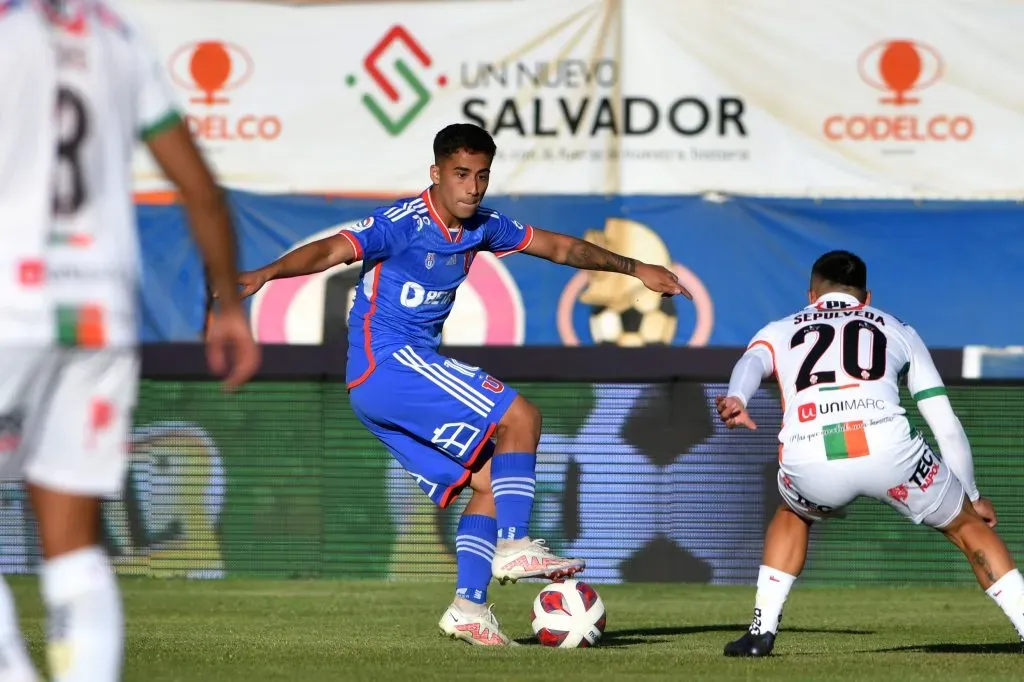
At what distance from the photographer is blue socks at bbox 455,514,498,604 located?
8.16 meters

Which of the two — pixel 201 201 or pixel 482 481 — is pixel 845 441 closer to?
pixel 482 481

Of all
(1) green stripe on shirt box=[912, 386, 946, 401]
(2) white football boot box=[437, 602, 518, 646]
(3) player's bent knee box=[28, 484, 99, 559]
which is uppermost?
(1) green stripe on shirt box=[912, 386, 946, 401]

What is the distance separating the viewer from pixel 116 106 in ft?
14.0

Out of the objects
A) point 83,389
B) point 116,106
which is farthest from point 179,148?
point 83,389

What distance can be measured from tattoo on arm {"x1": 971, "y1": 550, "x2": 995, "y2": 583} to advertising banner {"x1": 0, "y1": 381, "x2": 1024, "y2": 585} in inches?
169

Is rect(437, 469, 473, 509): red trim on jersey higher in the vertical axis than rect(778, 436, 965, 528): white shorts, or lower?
lower

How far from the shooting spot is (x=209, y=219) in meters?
4.38

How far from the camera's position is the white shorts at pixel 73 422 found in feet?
13.8

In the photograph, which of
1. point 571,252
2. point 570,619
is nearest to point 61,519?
point 570,619

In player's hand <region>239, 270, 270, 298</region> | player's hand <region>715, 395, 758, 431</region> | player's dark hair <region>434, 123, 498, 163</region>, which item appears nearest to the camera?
player's hand <region>715, 395, 758, 431</region>

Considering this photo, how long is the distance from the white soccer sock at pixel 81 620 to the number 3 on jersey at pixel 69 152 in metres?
0.79

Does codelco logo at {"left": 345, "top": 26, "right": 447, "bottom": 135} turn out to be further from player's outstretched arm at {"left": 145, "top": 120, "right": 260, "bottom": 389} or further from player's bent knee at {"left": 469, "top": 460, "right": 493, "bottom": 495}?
player's outstretched arm at {"left": 145, "top": 120, "right": 260, "bottom": 389}

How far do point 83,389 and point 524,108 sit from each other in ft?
41.1

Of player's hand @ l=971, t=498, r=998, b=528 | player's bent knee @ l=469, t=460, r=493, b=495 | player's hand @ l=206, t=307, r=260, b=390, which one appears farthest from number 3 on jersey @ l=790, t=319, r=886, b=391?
player's hand @ l=206, t=307, r=260, b=390
